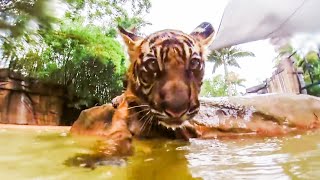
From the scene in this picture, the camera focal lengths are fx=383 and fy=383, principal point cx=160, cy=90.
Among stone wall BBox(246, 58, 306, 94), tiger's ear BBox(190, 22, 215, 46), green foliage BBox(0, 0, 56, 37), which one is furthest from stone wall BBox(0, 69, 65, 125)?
tiger's ear BBox(190, 22, 215, 46)

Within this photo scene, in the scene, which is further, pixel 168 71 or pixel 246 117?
pixel 246 117

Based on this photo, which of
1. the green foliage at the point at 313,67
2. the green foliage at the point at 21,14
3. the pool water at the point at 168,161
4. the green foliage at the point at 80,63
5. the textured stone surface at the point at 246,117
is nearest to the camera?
the pool water at the point at 168,161

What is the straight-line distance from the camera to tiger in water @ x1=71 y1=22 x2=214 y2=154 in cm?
197

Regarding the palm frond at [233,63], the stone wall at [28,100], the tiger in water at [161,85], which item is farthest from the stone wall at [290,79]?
the palm frond at [233,63]

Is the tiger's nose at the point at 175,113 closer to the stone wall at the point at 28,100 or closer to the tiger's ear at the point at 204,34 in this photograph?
the tiger's ear at the point at 204,34

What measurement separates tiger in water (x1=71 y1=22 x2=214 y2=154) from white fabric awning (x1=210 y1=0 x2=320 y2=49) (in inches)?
204

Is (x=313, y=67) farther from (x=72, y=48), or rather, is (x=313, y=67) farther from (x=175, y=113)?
(x=175, y=113)

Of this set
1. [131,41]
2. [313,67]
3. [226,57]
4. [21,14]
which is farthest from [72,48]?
[226,57]

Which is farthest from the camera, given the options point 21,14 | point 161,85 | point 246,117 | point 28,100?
point 28,100

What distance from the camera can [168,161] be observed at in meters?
1.91

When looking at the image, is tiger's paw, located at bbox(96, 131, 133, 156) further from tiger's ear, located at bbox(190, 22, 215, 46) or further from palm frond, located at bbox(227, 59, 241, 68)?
palm frond, located at bbox(227, 59, 241, 68)

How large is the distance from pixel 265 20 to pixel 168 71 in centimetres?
614

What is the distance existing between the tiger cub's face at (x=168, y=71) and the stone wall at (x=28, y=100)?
7.83 m

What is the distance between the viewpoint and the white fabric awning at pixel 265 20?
722 cm
